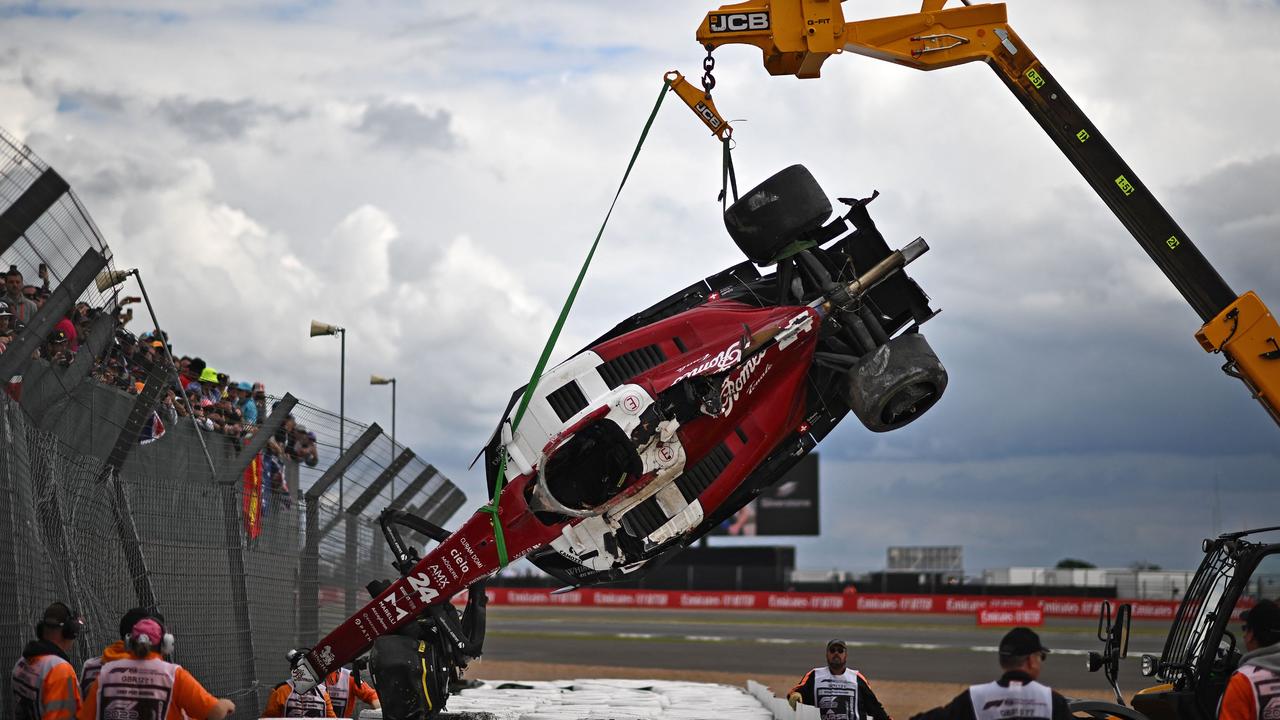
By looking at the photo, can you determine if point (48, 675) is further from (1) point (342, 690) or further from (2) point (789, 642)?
(2) point (789, 642)

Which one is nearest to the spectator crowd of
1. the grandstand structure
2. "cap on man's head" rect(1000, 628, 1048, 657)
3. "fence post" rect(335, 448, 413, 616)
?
the grandstand structure

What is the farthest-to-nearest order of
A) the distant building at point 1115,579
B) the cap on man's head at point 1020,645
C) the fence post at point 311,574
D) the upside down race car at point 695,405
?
the distant building at point 1115,579 < the fence post at point 311,574 < the upside down race car at point 695,405 < the cap on man's head at point 1020,645

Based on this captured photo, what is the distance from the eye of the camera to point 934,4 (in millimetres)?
11273

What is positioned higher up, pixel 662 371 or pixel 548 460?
pixel 662 371

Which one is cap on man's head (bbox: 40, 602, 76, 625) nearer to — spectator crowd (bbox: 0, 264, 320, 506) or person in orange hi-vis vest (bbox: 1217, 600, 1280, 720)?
spectator crowd (bbox: 0, 264, 320, 506)

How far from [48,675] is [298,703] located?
3.76 metres

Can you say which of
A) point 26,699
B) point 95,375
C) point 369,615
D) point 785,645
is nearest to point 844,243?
point 369,615

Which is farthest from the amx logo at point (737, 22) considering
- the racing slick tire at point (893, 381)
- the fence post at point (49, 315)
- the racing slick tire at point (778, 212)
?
the fence post at point (49, 315)

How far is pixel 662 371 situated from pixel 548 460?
108 cm

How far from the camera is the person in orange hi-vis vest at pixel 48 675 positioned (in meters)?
7.11

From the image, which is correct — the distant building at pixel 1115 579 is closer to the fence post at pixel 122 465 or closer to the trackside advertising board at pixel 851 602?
the trackside advertising board at pixel 851 602

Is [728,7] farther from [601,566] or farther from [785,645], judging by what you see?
[785,645]

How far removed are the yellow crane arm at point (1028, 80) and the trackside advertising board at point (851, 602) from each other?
35031 millimetres

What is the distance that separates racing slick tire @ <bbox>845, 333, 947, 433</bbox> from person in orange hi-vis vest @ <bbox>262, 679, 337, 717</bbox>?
4.77 metres
